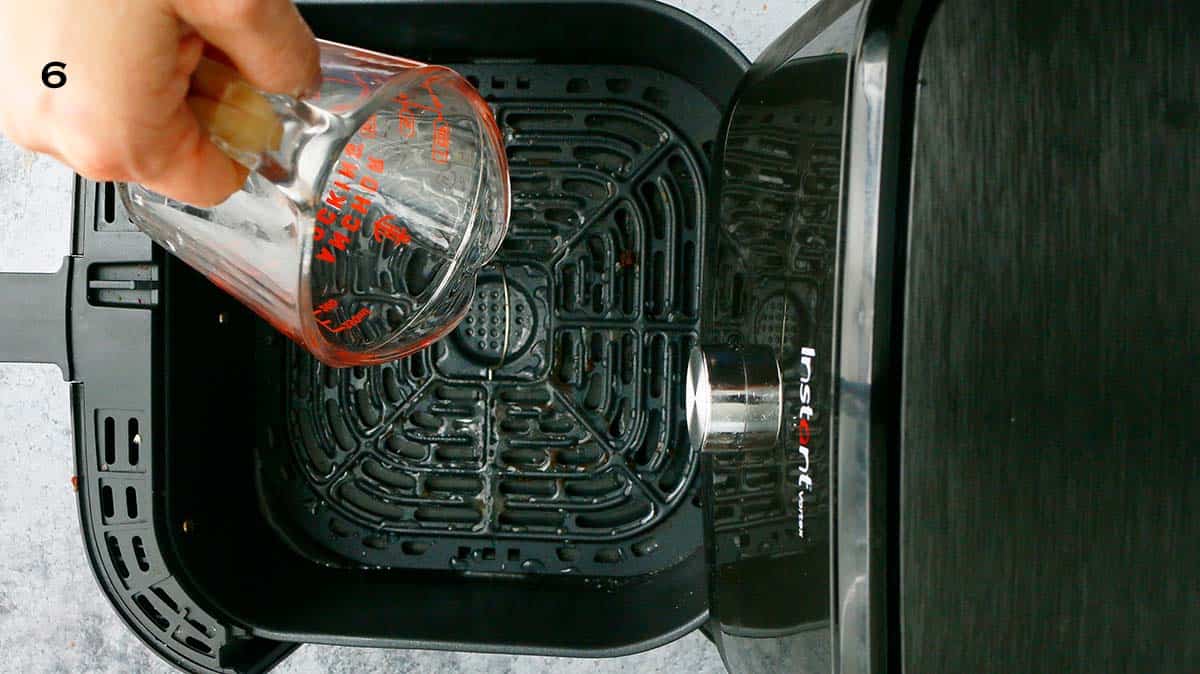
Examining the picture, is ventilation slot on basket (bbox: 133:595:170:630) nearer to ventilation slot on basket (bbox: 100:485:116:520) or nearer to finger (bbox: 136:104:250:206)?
ventilation slot on basket (bbox: 100:485:116:520)

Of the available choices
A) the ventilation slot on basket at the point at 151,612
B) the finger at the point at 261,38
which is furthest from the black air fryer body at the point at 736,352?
the finger at the point at 261,38

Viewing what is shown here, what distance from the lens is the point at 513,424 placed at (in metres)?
0.62

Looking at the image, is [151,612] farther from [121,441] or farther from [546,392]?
[546,392]

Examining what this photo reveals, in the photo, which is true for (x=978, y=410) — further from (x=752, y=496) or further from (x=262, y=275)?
(x=262, y=275)

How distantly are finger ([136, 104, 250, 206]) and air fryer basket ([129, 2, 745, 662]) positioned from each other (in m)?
0.25

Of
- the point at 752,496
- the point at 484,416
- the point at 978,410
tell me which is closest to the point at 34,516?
the point at 484,416

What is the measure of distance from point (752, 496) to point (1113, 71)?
20 centimetres

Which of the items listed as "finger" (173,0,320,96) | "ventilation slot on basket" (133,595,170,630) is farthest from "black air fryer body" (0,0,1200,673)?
"finger" (173,0,320,96)

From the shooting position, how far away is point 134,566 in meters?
0.55

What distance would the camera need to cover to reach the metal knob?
1.17 feet

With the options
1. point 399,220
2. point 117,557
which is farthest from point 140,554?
point 399,220

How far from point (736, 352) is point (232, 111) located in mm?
215

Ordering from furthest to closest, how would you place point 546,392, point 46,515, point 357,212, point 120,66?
point 46,515, point 546,392, point 357,212, point 120,66

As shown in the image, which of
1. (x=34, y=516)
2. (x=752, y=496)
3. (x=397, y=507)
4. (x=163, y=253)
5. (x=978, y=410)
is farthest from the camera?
(x=34, y=516)
